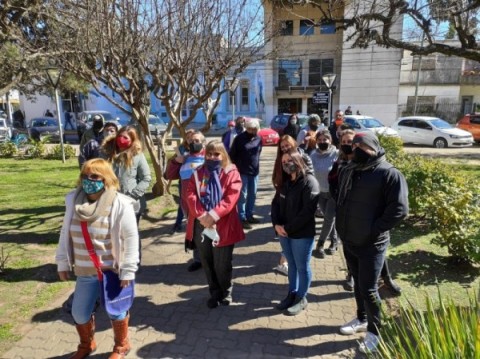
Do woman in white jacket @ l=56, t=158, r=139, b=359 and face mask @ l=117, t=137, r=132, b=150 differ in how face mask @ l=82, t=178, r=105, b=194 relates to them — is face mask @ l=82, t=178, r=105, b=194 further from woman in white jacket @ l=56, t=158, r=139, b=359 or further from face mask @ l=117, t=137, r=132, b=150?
face mask @ l=117, t=137, r=132, b=150

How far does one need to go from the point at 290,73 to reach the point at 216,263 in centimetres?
3089

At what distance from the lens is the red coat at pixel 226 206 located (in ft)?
12.0

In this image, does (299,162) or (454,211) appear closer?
(299,162)

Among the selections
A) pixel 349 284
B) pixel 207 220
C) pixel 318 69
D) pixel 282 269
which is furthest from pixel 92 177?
pixel 318 69

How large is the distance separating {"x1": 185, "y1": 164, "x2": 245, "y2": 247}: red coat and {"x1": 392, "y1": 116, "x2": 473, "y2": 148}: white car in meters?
17.0

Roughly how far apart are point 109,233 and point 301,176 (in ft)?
5.96

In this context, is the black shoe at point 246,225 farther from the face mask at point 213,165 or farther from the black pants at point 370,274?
the black pants at point 370,274

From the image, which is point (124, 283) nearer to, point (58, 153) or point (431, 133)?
point (58, 153)

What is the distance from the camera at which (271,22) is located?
8.23 metres

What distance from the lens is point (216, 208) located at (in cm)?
360

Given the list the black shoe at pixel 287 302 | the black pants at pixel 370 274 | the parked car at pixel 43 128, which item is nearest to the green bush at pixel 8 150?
the parked car at pixel 43 128

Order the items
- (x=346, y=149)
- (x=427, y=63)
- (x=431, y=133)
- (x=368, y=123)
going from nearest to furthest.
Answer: (x=346, y=149) < (x=431, y=133) < (x=368, y=123) < (x=427, y=63)

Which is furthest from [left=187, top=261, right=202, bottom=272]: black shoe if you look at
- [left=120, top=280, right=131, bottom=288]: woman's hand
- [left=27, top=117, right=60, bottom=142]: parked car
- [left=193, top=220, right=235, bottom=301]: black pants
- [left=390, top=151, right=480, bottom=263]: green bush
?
[left=27, top=117, right=60, bottom=142]: parked car

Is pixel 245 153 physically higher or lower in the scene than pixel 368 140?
lower
